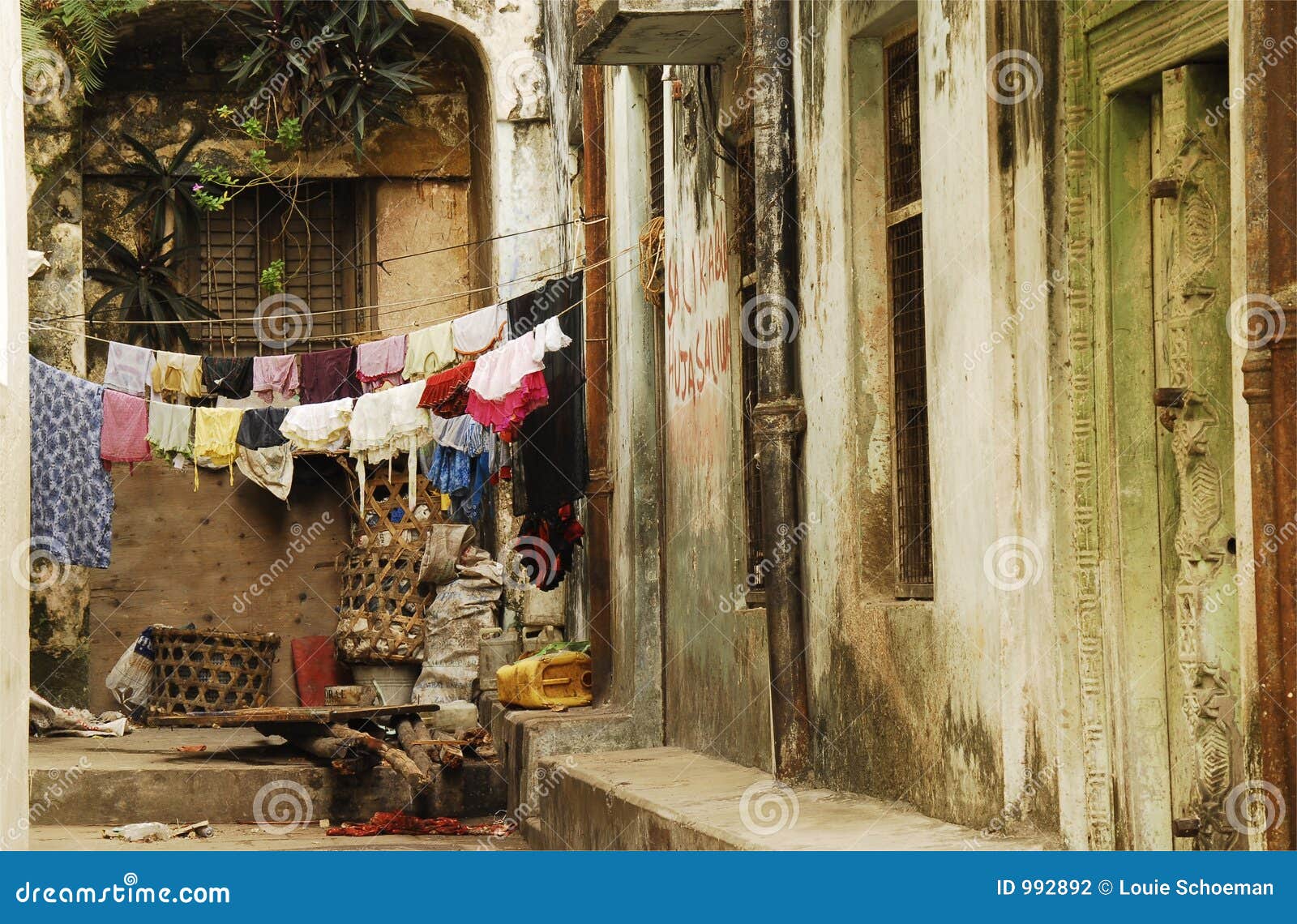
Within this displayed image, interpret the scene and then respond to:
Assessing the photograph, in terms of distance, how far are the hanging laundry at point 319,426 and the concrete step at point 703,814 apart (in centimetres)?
399

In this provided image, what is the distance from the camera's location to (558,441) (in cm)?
1208

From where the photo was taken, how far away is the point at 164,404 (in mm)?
13898

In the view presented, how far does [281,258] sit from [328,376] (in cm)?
331

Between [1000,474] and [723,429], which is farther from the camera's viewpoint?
[723,429]

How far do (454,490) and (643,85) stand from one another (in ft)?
11.4

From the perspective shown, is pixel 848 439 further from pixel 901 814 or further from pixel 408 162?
pixel 408 162

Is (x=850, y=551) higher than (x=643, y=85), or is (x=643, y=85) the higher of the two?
(x=643, y=85)

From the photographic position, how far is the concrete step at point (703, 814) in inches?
246

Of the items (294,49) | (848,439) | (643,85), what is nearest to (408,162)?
(294,49)

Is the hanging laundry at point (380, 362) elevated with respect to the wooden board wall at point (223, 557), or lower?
elevated

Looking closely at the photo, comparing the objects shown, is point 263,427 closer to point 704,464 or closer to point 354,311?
point 354,311

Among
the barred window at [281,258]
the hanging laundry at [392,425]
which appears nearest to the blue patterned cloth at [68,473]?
the hanging laundry at [392,425]

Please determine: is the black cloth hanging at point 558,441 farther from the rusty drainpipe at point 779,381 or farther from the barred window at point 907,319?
the barred window at point 907,319

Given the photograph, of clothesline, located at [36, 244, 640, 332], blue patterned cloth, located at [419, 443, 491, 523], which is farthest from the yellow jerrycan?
clothesline, located at [36, 244, 640, 332]
